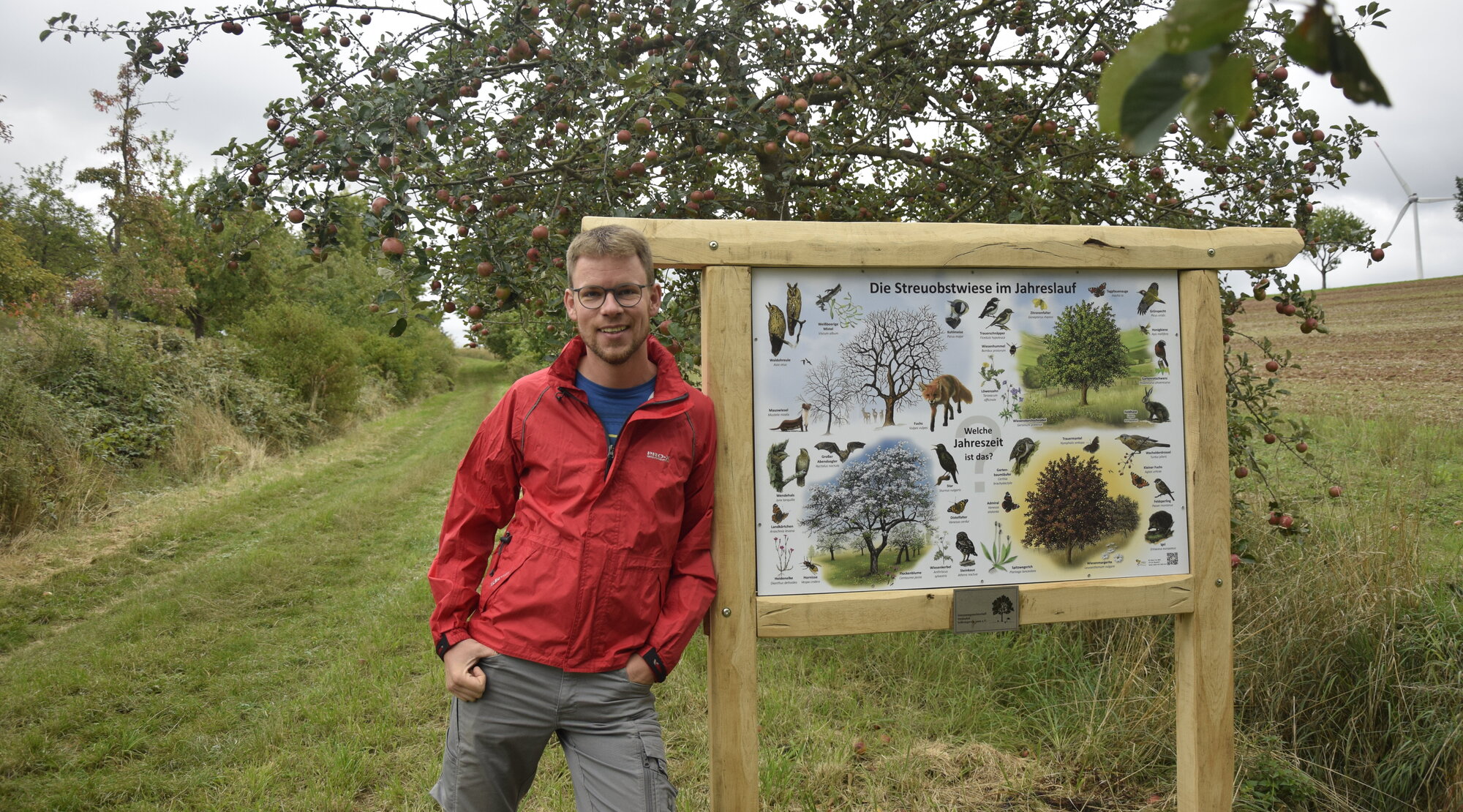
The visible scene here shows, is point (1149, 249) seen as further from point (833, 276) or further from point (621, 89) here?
point (621, 89)

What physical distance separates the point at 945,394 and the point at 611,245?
1.08 m

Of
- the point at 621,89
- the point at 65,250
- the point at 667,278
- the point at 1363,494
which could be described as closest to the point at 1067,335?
the point at 621,89

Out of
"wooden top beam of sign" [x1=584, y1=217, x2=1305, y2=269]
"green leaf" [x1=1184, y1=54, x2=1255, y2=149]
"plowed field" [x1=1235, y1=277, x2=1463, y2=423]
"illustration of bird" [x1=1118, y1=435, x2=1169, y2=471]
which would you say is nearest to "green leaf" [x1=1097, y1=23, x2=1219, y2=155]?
"green leaf" [x1=1184, y1=54, x2=1255, y2=149]

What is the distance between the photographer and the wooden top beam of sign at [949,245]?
2.43 meters

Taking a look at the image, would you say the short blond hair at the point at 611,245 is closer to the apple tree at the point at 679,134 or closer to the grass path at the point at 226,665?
the apple tree at the point at 679,134

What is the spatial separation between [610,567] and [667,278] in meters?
2.78

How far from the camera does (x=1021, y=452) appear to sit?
8.63 feet

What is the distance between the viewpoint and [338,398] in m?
16.1

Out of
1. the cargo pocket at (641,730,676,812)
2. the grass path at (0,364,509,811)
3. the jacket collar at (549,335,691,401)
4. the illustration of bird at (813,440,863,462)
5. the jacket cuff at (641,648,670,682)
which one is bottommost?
the grass path at (0,364,509,811)

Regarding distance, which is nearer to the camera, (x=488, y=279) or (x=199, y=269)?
(x=488, y=279)

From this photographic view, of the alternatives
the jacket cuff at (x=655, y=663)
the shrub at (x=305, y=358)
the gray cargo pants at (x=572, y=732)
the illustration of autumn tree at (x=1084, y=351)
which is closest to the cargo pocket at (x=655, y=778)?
the gray cargo pants at (x=572, y=732)

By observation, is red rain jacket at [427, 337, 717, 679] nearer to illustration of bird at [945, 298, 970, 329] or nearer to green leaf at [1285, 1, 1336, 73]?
illustration of bird at [945, 298, 970, 329]

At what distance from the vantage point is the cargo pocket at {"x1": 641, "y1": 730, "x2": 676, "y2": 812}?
2195mm

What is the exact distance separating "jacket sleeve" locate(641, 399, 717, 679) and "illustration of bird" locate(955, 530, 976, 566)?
29.4 inches
